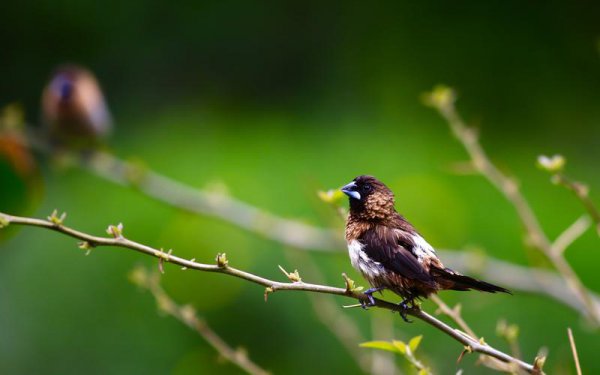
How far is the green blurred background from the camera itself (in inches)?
120

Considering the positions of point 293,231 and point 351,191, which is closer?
point 351,191

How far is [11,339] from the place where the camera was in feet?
10.8

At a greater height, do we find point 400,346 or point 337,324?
point 337,324

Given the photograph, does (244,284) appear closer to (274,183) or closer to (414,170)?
(274,183)

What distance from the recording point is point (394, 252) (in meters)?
1.07

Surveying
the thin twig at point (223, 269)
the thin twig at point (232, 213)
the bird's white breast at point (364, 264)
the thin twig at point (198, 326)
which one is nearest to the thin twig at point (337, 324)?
the thin twig at point (232, 213)

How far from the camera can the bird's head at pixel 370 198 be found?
108cm

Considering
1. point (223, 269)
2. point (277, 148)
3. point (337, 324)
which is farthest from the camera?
point (277, 148)

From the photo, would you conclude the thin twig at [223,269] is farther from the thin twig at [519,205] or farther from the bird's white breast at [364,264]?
the thin twig at [519,205]

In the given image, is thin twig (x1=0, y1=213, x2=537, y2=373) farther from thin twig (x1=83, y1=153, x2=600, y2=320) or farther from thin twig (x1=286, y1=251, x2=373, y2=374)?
thin twig (x1=83, y1=153, x2=600, y2=320)

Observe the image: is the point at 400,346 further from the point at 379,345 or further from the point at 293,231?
the point at 293,231

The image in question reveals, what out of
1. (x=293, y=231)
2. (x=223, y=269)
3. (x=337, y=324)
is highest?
(x=293, y=231)

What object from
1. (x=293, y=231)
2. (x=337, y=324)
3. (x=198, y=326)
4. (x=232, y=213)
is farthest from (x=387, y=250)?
(x=232, y=213)

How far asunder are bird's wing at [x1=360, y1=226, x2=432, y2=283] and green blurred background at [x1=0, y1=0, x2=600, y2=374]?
108 centimetres
